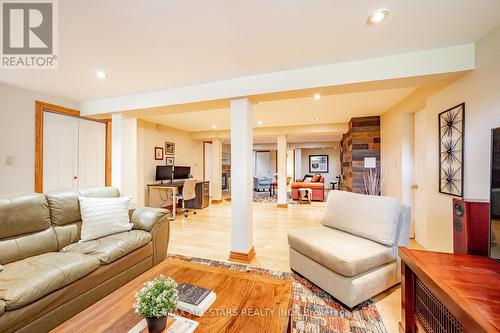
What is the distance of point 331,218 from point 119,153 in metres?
3.34

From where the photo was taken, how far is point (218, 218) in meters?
4.55

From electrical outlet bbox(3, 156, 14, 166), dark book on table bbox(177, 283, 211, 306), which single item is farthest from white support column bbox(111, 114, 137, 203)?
dark book on table bbox(177, 283, 211, 306)

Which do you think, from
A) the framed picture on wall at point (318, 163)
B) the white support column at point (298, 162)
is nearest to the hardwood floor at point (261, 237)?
the white support column at point (298, 162)

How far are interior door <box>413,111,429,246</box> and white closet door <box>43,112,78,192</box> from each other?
5.43m

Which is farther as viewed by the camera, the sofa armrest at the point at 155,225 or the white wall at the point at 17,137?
the white wall at the point at 17,137

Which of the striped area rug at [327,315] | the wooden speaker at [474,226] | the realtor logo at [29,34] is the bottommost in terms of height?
the striped area rug at [327,315]

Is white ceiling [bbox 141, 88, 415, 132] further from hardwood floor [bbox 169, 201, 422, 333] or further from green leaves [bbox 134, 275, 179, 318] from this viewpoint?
green leaves [bbox 134, 275, 179, 318]

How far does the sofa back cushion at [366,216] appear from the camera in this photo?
6.00 feet

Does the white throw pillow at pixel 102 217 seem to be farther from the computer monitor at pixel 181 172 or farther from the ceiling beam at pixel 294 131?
the ceiling beam at pixel 294 131

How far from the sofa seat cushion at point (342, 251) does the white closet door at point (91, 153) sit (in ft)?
11.7

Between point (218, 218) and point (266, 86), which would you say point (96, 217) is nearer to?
point (266, 86)

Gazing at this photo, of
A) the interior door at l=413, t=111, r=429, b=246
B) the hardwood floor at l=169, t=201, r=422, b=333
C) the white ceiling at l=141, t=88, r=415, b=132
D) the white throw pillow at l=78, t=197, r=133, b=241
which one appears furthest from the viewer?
the white ceiling at l=141, t=88, r=415, b=132

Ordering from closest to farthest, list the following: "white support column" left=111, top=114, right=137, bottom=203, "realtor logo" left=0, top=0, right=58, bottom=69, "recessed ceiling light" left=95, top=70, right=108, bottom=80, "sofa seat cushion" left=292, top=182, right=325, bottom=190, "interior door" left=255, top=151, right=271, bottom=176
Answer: "realtor logo" left=0, top=0, right=58, bottom=69 → "recessed ceiling light" left=95, top=70, right=108, bottom=80 → "white support column" left=111, top=114, right=137, bottom=203 → "sofa seat cushion" left=292, top=182, right=325, bottom=190 → "interior door" left=255, top=151, right=271, bottom=176

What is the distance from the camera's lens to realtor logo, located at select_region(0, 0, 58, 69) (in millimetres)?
1433
